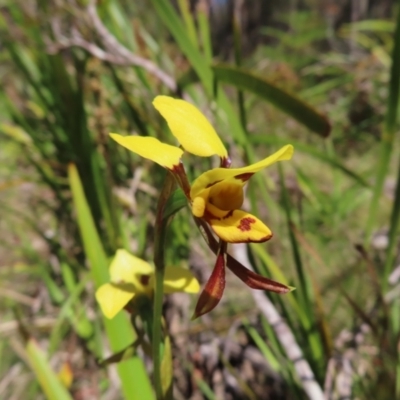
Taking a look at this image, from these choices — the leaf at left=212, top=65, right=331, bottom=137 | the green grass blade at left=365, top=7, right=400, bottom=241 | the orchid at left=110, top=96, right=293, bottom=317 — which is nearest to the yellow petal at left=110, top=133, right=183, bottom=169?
the orchid at left=110, top=96, right=293, bottom=317

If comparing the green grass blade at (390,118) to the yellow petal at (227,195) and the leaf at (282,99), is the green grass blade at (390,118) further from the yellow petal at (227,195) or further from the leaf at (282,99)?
the yellow petal at (227,195)

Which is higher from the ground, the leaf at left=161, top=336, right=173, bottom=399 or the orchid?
the orchid

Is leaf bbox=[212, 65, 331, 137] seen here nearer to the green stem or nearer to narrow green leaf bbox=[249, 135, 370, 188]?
narrow green leaf bbox=[249, 135, 370, 188]

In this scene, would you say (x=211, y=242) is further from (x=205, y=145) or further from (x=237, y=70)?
(x=237, y=70)

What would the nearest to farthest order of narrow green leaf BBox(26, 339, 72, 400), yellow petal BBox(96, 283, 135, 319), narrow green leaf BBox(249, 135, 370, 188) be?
1. yellow petal BBox(96, 283, 135, 319)
2. narrow green leaf BBox(26, 339, 72, 400)
3. narrow green leaf BBox(249, 135, 370, 188)

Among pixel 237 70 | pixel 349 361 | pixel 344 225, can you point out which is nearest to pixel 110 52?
pixel 237 70

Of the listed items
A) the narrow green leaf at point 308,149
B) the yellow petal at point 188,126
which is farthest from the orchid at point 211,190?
the narrow green leaf at point 308,149

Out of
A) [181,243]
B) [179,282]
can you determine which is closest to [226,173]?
[179,282]
